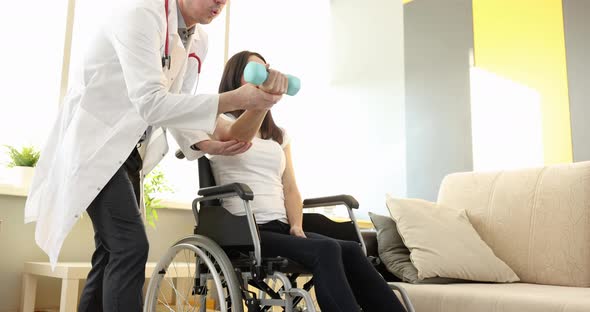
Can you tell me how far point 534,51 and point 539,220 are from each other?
1551 millimetres

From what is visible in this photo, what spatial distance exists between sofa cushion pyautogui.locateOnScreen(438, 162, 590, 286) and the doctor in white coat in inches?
55.5

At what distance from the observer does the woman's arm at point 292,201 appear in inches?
74.3

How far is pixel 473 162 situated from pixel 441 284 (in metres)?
1.68

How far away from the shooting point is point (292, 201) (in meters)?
1.97

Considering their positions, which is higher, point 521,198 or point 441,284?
point 521,198

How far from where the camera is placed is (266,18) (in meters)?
4.43

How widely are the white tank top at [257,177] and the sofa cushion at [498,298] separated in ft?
1.96

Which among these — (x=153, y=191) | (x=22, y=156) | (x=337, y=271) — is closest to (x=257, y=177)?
(x=337, y=271)

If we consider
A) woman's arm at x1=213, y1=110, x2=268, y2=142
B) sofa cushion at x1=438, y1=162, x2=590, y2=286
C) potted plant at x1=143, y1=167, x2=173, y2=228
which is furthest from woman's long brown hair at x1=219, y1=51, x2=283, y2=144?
potted plant at x1=143, y1=167, x2=173, y2=228

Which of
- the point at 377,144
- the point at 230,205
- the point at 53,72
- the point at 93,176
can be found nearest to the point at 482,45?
the point at 377,144

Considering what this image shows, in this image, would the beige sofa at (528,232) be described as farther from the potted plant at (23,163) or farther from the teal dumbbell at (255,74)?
the potted plant at (23,163)

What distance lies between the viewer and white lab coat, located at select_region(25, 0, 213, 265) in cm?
135

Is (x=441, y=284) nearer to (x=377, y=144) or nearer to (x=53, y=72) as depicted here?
(x=377, y=144)

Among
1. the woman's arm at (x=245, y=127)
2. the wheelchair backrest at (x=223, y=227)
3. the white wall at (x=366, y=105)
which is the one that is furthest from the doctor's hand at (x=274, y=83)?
the white wall at (x=366, y=105)
